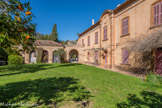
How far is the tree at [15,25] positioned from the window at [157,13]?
8013 mm

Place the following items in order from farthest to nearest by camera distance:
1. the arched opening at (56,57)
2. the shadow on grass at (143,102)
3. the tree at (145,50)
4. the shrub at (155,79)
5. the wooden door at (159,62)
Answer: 1. the arched opening at (56,57)
2. the wooden door at (159,62)
3. the tree at (145,50)
4. the shrub at (155,79)
5. the shadow on grass at (143,102)

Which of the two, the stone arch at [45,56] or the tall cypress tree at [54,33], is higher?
the tall cypress tree at [54,33]

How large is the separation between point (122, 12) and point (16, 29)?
10.1m

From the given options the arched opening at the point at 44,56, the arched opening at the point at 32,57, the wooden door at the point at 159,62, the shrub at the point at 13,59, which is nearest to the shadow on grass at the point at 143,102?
the wooden door at the point at 159,62

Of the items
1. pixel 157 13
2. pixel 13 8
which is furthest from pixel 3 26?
pixel 157 13

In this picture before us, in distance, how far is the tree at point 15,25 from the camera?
2176mm

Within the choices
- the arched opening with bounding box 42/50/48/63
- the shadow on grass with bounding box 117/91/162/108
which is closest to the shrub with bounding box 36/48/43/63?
the arched opening with bounding box 42/50/48/63

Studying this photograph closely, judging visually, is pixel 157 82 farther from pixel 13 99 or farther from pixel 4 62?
pixel 4 62

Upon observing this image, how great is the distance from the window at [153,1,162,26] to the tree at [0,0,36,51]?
26.3ft

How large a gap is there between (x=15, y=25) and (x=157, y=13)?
867cm

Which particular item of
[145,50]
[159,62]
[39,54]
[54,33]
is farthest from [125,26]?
[54,33]

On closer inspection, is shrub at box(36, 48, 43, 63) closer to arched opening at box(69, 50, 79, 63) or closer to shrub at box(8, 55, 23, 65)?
shrub at box(8, 55, 23, 65)

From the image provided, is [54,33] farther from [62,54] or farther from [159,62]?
[159,62]

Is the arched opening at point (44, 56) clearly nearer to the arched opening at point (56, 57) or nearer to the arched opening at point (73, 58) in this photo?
the arched opening at point (56, 57)
